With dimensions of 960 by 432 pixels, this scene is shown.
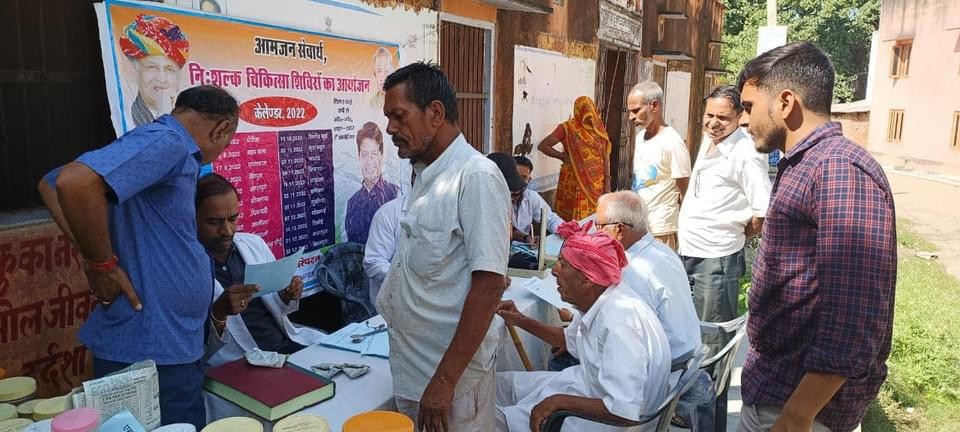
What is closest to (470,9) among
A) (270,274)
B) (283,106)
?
(283,106)

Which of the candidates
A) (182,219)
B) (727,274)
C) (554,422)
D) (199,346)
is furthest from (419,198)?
(727,274)

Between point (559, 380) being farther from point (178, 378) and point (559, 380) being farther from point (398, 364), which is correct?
point (178, 378)

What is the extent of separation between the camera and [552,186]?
706cm

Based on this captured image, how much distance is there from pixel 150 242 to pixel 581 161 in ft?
14.3

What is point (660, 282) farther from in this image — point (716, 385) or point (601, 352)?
point (601, 352)

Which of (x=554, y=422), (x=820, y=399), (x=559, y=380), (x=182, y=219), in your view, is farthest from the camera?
(x=559, y=380)

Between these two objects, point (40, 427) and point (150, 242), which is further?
point (150, 242)

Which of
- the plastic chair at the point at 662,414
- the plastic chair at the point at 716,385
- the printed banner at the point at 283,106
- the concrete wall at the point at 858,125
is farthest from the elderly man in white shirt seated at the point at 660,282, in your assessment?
the concrete wall at the point at 858,125

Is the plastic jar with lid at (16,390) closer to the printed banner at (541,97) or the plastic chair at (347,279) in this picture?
the plastic chair at (347,279)

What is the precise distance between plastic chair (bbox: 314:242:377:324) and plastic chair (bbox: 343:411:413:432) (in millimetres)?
1886

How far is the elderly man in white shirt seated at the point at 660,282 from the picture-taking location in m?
2.50

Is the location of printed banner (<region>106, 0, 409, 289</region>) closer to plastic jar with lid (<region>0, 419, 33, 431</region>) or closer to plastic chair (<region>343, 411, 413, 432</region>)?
plastic jar with lid (<region>0, 419, 33, 431</region>)

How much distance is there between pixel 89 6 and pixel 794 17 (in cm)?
3010

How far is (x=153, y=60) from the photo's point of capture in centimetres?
252
